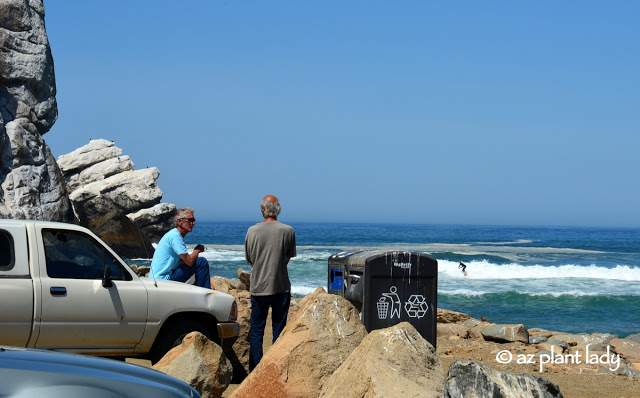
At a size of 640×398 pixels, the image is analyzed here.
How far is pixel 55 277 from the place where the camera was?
6949mm

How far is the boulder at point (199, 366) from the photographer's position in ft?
20.3

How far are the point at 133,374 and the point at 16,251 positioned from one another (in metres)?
3.69

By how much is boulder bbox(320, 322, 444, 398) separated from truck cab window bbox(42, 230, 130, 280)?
261 cm

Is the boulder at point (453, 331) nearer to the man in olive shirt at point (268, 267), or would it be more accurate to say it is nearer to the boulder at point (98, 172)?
the man in olive shirt at point (268, 267)

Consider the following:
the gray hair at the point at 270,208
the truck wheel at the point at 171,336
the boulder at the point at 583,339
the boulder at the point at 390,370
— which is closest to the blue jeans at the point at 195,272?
the truck wheel at the point at 171,336

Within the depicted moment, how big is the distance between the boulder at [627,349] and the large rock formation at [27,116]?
31582 millimetres

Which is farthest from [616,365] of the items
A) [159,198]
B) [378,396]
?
[159,198]

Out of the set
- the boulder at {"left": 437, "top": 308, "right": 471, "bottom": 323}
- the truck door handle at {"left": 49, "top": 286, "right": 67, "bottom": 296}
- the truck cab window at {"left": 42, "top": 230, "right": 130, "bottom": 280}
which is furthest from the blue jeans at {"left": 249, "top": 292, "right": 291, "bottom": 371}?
the boulder at {"left": 437, "top": 308, "right": 471, "bottom": 323}

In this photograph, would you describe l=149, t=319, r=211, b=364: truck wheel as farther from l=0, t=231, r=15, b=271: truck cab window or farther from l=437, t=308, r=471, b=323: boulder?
l=437, t=308, r=471, b=323: boulder

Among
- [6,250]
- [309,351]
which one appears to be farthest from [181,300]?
[309,351]

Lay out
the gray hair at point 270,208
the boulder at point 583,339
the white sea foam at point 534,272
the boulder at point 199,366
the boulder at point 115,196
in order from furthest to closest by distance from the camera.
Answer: the boulder at point 115,196 → the white sea foam at point 534,272 → the boulder at point 583,339 → the gray hair at point 270,208 → the boulder at point 199,366

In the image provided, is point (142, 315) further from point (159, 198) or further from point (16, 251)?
point (159, 198)

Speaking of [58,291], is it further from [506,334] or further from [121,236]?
[121,236]

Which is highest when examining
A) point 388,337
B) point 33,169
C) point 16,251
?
point 33,169
